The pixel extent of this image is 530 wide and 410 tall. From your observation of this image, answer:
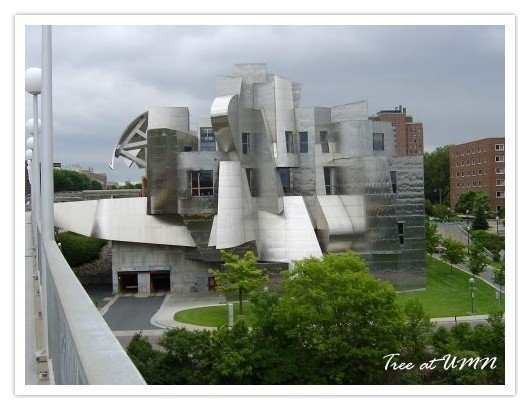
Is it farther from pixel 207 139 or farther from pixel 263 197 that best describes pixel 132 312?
pixel 207 139

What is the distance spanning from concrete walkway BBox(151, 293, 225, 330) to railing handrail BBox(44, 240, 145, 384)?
19999 millimetres

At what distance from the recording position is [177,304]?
28797 millimetres

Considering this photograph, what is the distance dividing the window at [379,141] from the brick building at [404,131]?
49579 millimetres

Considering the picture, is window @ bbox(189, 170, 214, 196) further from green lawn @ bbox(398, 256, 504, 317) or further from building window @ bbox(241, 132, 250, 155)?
green lawn @ bbox(398, 256, 504, 317)

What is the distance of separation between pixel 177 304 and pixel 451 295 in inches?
498

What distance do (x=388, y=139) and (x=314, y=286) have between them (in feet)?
49.4

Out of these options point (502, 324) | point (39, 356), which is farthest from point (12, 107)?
point (502, 324)

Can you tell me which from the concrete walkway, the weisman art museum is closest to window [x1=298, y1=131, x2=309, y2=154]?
the weisman art museum

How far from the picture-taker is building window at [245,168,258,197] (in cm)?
3005

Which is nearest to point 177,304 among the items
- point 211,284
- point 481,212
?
point 211,284

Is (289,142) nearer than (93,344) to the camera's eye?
No

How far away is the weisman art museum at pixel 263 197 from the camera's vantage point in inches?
1148

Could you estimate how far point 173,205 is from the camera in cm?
3028

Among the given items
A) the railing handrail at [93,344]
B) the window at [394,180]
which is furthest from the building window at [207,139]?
the railing handrail at [93,344]
